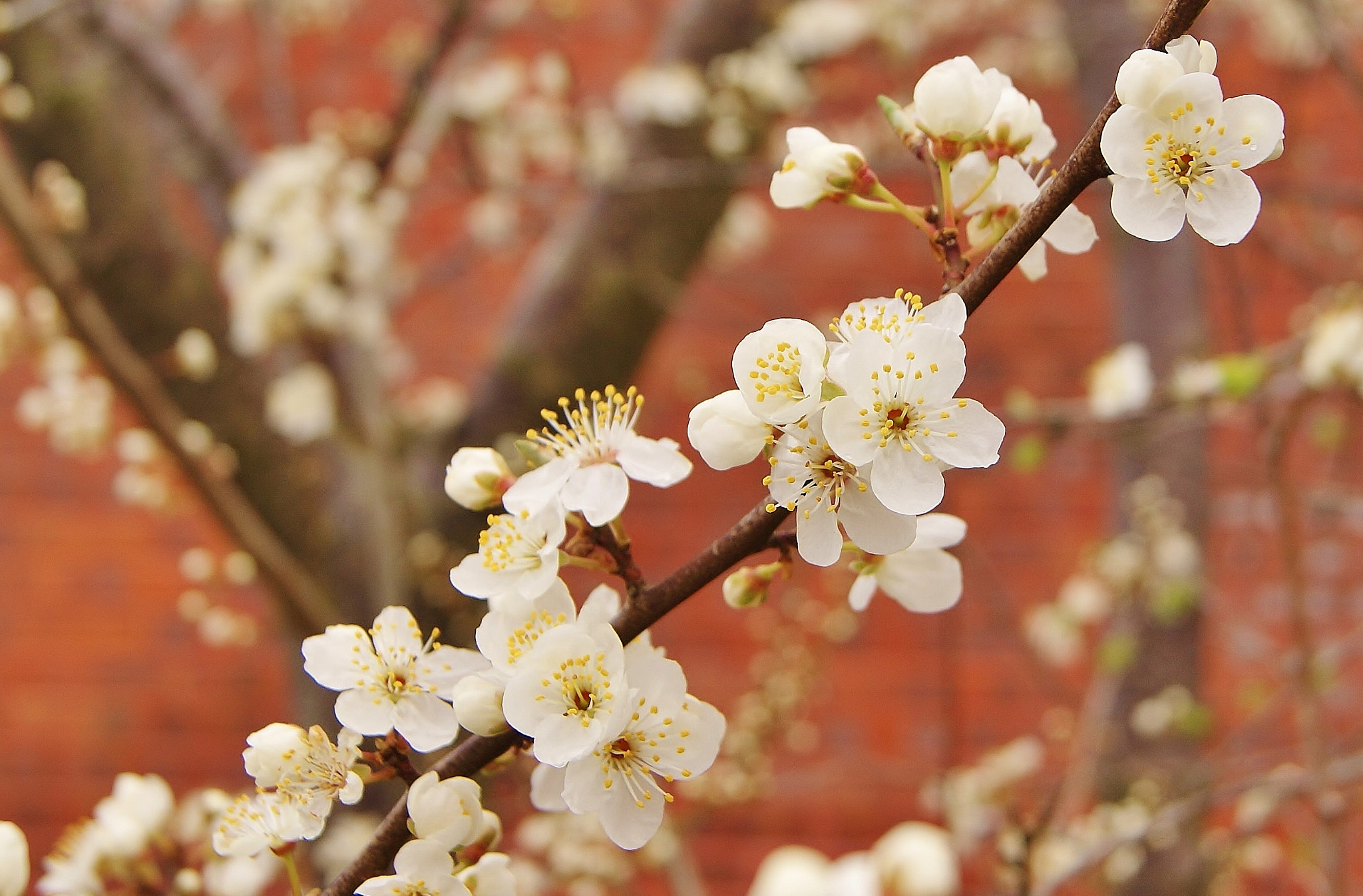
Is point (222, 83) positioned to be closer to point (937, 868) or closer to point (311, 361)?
point (311, 361)

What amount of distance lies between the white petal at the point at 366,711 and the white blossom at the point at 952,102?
A: 0.31 meters

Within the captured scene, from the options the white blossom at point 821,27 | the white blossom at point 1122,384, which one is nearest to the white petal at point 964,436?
the white blossom at point 1122,384

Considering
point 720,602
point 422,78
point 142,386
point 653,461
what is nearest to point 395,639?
point 653,461

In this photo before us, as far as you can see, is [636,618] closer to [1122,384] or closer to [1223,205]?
[1223,205]

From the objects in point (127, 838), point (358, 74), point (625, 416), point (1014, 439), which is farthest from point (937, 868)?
point (358, 74)

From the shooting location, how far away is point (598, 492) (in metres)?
0.41

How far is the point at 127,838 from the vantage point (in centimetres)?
56

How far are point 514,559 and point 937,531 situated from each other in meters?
0.18

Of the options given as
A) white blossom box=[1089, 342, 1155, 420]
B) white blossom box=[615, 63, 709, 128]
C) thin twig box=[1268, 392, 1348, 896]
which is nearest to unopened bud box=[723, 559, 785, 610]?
thin twig box=[1268, 392, 1348, 896]

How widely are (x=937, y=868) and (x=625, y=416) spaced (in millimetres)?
239

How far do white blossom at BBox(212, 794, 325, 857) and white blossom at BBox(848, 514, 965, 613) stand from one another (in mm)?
238

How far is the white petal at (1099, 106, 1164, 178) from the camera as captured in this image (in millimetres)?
350

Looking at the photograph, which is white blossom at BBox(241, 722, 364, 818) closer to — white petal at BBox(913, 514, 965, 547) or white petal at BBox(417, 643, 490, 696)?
white petal at BBox(417, 643, 490, 696)

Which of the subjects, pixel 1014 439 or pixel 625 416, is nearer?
pixel 625 416
